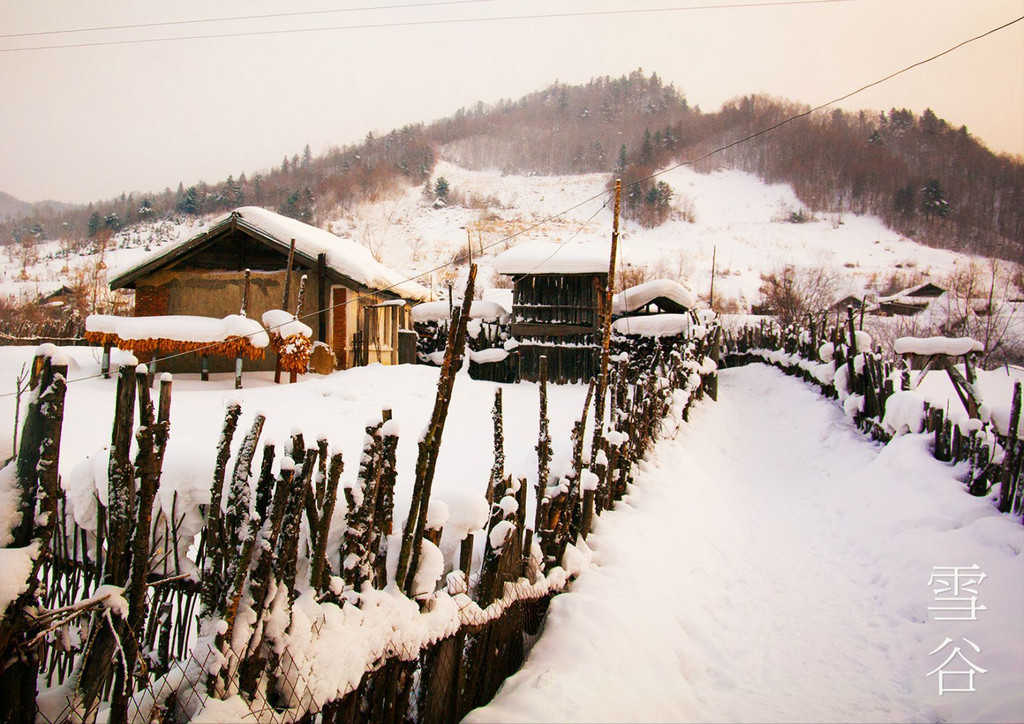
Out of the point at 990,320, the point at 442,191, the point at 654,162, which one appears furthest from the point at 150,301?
the point at 654,162

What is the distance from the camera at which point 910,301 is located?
3922 centimetres

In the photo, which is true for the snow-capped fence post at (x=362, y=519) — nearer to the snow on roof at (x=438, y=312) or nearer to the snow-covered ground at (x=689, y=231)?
the snow on roof at (x=438, y=312)

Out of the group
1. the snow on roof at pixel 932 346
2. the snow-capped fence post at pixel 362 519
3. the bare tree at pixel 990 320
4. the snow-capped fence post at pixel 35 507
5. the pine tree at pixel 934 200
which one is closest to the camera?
the snow-capped fence post at pixel 35 507

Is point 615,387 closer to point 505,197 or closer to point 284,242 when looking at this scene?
point 284,242

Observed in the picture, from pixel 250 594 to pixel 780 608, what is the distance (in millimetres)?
3983

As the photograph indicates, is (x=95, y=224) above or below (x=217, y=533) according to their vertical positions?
above

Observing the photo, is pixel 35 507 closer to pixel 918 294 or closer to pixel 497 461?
pixel 497 461

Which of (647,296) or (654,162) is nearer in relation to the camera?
(647,296)

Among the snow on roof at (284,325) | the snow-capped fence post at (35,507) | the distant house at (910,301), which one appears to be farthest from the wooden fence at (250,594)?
the distant house at (910,301)

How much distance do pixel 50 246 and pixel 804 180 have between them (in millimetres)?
100016

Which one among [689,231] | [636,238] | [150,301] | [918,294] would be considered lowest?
[150,301]

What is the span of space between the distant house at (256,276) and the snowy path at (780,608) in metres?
9.79

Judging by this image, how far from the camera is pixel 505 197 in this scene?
83625 mm

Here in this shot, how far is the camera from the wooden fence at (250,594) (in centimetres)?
154
